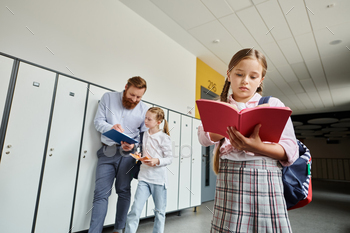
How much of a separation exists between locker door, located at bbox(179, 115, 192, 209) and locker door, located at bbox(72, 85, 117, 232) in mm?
1202

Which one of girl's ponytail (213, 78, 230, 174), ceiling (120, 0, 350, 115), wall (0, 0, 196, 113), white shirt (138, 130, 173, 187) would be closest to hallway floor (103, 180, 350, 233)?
white shirt (138, 130, 173, 187)

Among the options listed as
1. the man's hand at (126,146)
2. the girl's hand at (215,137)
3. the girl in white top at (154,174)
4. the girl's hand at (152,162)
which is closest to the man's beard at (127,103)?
the girl in white top at (154,174)

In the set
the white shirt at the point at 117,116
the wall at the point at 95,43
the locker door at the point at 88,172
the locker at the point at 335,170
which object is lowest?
the locker at the point at 335,170

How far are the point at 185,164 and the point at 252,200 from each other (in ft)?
8.78

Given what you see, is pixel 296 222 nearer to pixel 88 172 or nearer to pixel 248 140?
pixel 88 172

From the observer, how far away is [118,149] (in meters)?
2.04

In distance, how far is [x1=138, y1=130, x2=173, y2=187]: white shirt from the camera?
6.22 feet

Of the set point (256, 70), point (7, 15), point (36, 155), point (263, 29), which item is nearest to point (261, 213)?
point (256, 70)

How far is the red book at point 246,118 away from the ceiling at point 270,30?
2748 mm

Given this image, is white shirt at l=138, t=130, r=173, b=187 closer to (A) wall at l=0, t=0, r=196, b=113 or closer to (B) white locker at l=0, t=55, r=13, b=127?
(A) wall at l=0, t=0, r=196, b=113

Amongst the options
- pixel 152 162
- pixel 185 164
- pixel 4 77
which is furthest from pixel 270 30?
pixel 4 77

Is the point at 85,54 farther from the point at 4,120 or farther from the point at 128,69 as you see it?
the point at 4,120

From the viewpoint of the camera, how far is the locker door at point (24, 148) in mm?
1518

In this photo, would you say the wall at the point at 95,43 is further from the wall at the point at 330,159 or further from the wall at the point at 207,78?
the wall at the point at 330,159
